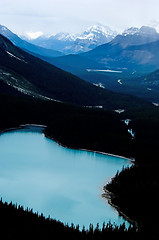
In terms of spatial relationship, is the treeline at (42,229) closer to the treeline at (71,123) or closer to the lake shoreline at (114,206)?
the lake shoreline at (114,206)

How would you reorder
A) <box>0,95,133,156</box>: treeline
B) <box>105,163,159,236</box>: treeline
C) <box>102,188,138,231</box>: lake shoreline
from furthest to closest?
<box>0,95,133,156</box>: treeline, <box>102,188,138,231</box>: lake shoreline, <box>105,163,159,236</box>: treeline

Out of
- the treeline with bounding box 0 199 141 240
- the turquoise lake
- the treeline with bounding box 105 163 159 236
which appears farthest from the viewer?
the turquoise lake

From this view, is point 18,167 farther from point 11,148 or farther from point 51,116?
point 51,116

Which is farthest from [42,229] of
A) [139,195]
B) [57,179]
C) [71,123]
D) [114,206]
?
[71,123]

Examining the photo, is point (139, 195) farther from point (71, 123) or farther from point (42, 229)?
point (71, 123)

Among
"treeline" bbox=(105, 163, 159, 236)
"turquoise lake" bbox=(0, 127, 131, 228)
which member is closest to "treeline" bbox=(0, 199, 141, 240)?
"treeline" bbox=(105, 163, 159, 236)

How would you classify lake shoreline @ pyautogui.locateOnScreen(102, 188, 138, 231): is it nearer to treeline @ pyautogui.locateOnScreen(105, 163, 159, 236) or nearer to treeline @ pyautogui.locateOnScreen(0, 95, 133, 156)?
treeline @ pyautogui.locateOnScreen(105, 163, 159, 236)
